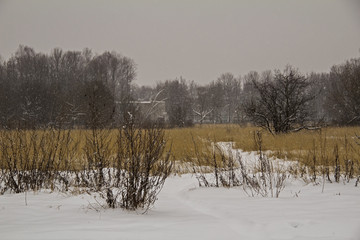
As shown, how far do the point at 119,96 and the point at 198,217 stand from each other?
47499mm

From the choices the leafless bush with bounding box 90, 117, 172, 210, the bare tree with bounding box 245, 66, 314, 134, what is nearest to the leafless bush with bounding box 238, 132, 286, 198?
the leafless bush with bounding box 90, 117, 172, 210

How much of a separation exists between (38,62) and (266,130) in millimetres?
43573

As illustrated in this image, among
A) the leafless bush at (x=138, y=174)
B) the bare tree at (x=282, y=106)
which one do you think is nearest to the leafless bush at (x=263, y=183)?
the leafless bush at (x=138, y=174)

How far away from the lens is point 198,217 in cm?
379

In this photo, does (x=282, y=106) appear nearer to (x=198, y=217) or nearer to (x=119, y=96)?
(x=198, y=217)

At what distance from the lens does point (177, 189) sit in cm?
627

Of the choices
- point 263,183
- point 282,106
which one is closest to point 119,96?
point 282,106

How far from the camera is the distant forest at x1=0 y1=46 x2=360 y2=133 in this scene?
9480 mm

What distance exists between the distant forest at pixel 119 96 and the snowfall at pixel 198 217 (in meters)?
1.56

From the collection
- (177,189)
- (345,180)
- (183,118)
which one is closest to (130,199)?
(177,189)

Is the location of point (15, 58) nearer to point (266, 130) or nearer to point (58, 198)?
point (266, 130)

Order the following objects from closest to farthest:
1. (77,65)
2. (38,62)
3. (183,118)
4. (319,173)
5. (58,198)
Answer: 1. (58,198)
2. (319,173)
3. (183,118)
4. (38,62)
5. (77,65)

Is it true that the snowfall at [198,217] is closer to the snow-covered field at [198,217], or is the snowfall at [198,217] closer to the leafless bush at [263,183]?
the snow-covered field at [198,217]

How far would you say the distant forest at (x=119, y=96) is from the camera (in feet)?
31.1
